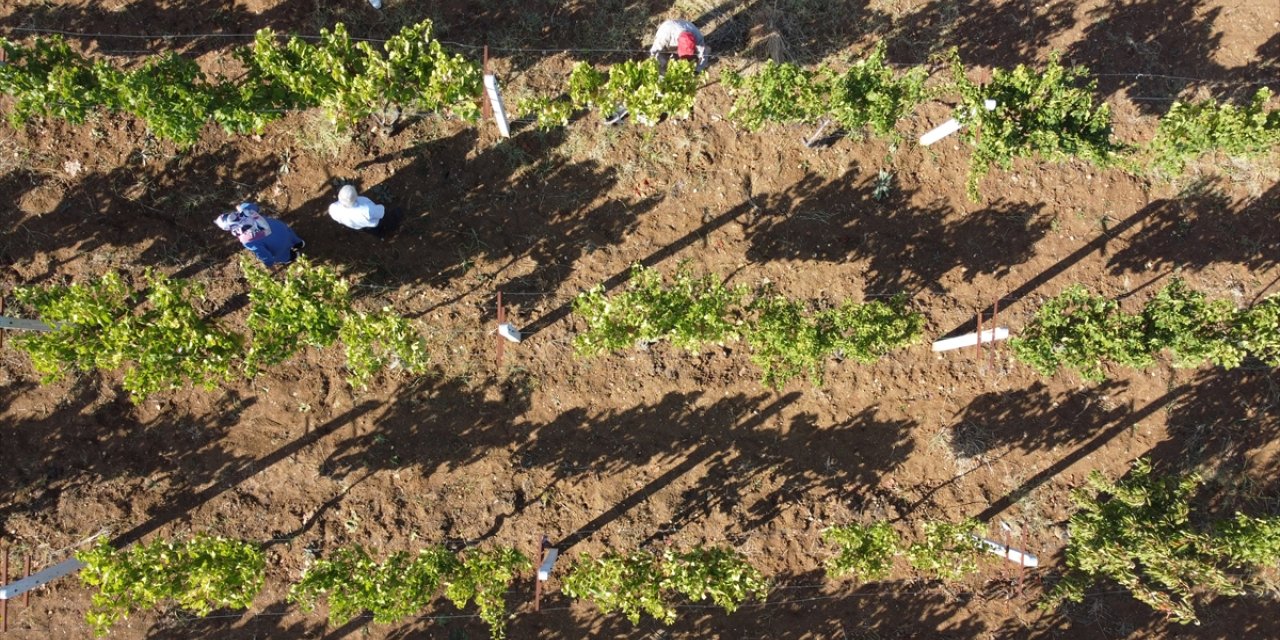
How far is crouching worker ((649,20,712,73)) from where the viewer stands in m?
8.70

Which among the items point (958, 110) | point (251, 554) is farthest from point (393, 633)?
point (958, 110)

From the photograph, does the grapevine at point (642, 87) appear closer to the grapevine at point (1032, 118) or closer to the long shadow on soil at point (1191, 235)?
the grapevine at point (1032, 118)

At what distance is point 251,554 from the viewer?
7996 mm

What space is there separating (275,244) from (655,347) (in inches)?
186

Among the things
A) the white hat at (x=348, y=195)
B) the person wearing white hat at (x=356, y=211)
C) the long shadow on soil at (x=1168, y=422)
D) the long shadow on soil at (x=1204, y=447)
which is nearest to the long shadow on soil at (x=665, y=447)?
the long shadow on soil at (x=1168, y=422)

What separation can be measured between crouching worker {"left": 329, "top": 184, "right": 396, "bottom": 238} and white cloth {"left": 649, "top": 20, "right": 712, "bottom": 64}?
12.9ft

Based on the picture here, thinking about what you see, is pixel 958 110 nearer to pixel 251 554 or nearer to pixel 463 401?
pixel 463 401

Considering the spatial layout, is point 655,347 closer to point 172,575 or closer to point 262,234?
point 262,234

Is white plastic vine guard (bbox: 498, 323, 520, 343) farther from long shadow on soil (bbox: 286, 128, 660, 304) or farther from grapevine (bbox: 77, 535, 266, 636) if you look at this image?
grapevine (bbox: 77, 535, 266, 636)

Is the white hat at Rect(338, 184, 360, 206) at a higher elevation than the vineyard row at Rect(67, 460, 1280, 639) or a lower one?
higher

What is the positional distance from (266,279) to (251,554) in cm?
310

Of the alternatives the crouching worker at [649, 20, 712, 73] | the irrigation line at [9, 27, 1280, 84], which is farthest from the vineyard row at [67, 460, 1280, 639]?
the crouching worker at [649, 20, 712, 73]

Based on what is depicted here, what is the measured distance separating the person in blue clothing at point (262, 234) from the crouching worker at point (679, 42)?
15.9 feet

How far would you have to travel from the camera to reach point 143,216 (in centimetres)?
904
